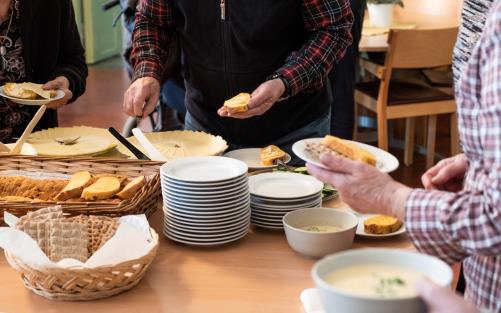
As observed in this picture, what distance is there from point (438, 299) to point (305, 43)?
1.55m

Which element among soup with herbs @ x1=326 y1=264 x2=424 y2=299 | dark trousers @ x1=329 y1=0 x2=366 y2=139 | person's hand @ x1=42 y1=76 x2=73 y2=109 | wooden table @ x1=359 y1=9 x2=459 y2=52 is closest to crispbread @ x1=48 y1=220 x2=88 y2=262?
soup with herbs @ x1=326 y1=264 x2=424 y2=299

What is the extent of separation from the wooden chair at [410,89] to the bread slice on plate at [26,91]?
256cm

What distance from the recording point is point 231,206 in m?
1.69

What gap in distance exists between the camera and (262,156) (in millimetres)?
2168

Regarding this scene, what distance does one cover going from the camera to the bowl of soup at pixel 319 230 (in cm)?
161

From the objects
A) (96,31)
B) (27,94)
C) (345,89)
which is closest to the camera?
(27,94)

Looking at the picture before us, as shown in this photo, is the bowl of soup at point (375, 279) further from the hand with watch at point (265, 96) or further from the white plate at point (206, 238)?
the hand with watch at point (265, 96)

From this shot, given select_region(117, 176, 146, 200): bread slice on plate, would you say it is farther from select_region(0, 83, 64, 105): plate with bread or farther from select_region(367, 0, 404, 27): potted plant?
select_region(367, 0, 404, 27): potted plant

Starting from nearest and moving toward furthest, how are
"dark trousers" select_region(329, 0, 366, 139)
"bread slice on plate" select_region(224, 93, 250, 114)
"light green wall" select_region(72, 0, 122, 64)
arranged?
"bread slice on plate" select_region(224, 93, 250, 114), "dark trousers" select_region(329, 0, 366, 139), "light green wall" select_region(72, 0, 122, 64)

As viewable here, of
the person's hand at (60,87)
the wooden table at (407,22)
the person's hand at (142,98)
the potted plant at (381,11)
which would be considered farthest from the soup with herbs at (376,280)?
the potted plant at (381,11)

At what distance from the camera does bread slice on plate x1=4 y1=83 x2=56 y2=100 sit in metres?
2.38

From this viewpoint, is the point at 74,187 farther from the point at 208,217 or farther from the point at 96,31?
the point at 96,31

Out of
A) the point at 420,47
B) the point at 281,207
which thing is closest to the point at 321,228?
the point at 281,207

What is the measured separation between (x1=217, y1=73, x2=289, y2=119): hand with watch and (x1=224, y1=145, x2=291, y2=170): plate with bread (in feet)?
0.39
